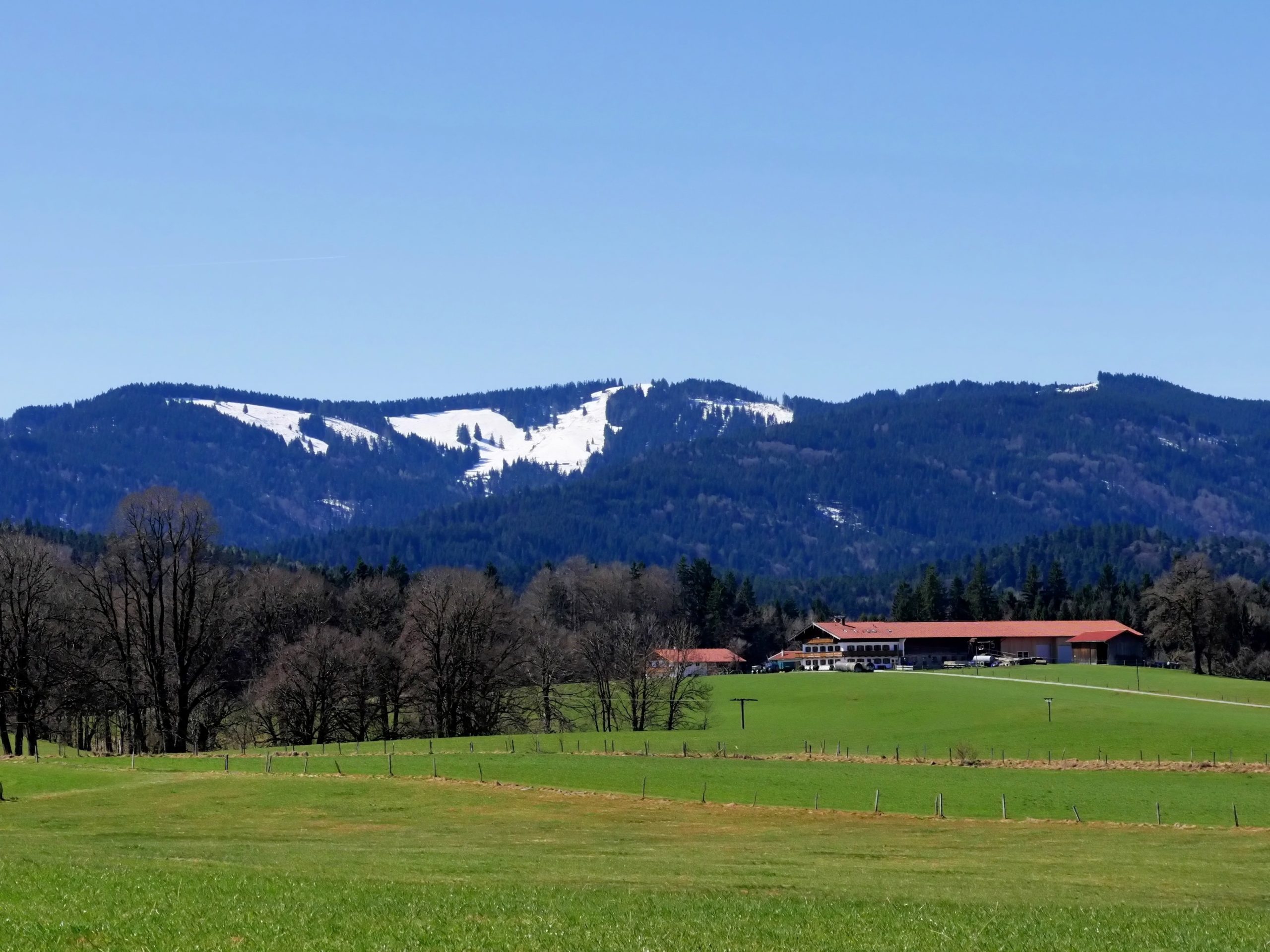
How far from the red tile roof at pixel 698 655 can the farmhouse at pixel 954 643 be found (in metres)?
6.71

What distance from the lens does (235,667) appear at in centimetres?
12319

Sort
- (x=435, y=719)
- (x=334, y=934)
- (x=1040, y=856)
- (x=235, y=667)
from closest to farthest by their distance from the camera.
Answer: (x=334, y=934)
(x=1040, y=856)
(x=435, y=719)
(x=235, y=667)

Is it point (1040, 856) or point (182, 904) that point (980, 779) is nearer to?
point (1040, 856)

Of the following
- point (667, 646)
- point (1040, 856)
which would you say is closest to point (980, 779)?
point (1040, 856)

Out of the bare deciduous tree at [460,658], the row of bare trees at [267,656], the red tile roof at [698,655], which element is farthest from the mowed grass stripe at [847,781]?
the red tile roof at [698,655]

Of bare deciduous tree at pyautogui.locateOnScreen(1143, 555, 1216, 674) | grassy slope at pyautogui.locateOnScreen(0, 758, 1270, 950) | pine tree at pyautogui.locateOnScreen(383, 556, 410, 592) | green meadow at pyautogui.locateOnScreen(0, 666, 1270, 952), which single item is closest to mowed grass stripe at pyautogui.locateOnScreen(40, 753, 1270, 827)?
green meadow at pyautogui.locateOnScreen(0, 666, 1270, 952)

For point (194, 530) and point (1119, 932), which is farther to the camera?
point (194, 530)

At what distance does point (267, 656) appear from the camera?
4749 inches

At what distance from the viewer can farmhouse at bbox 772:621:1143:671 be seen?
185m

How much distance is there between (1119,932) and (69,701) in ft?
260

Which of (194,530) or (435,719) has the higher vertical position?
(194,530)

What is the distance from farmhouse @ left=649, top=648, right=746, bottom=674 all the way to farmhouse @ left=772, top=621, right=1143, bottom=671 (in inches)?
277

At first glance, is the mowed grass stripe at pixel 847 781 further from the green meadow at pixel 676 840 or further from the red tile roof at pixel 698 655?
the red tile roof at pixel 698 655

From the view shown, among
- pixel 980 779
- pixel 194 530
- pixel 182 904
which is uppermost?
pixel 194 530
